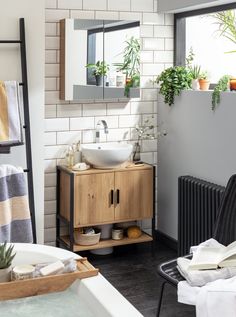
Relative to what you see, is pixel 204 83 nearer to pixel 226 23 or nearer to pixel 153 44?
pixel 226 23

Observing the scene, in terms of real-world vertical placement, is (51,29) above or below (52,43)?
above

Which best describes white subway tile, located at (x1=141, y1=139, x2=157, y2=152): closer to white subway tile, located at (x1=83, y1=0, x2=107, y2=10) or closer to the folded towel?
white subway tile, located at (x1=83, y1=0, x2=107, y2=10)

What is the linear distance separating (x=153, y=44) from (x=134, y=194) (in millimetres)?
1513

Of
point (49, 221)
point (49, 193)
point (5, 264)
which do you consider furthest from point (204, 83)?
point (5, 264)

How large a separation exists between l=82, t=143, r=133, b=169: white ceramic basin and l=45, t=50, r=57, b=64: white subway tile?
841 millimetres

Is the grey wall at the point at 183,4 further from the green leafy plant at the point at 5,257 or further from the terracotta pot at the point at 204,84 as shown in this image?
the green leafy plant at the point at 5,257

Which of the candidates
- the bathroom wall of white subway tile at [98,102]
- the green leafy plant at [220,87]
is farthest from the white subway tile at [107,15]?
the green leafy plant at [220,87]

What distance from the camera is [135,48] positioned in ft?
17.6

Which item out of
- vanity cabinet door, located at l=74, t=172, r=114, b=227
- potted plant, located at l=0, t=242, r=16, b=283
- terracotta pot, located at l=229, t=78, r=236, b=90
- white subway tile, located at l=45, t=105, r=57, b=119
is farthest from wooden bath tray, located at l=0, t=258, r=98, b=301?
white subway tile, located at l=45, t=105, r=57, b=119

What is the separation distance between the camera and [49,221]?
17.5 feet

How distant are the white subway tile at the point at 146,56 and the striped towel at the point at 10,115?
1503 mm

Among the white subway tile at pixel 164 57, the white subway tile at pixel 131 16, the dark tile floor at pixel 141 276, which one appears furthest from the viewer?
the white subway tile at pixel 164 57

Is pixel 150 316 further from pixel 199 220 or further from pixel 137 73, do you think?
pixel 137 73

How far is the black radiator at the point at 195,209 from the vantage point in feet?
15.0
